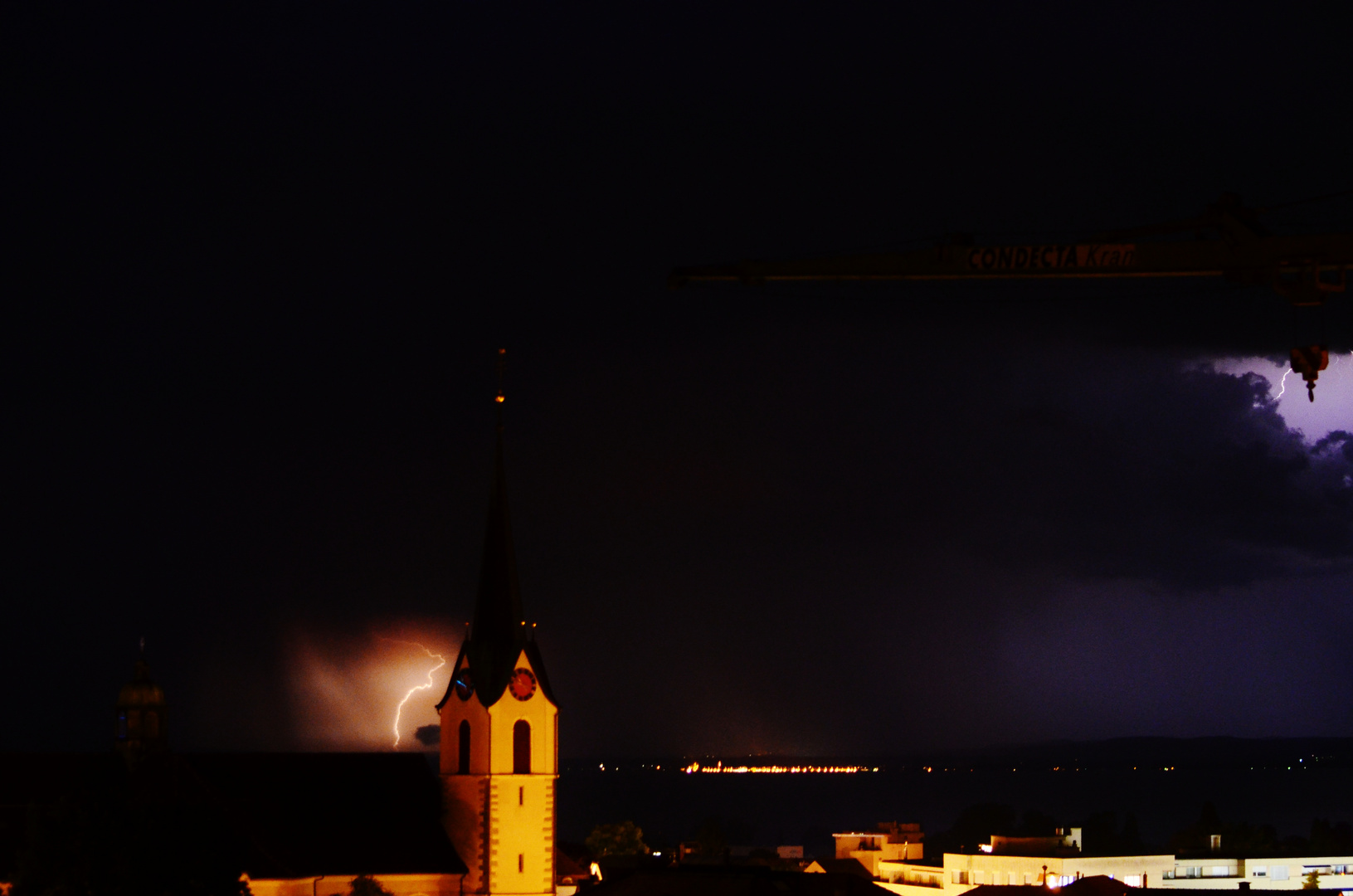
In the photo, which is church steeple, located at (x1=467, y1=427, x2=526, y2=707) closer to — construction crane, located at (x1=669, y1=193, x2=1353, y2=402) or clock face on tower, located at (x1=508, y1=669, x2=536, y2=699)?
clock face on tower, located at (x1=508, y1=669, x2=536, y2=699)

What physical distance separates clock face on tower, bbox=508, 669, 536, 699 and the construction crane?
1254 inches

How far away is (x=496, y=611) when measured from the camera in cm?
8769

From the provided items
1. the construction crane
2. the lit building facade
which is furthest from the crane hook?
the lit building facade

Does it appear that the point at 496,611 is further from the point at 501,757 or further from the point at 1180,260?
the point at 1180,260

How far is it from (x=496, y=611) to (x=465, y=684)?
150 inches

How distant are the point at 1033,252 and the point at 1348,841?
13577 centimetres

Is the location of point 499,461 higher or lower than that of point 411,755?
higher

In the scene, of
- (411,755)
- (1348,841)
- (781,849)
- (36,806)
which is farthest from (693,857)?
(36,806)

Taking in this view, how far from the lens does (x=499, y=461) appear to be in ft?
301

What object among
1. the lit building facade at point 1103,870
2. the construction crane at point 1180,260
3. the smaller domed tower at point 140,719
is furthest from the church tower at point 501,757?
the lit building facade at point 1103,870

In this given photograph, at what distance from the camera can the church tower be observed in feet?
281

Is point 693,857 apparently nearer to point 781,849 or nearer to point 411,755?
point 781,849

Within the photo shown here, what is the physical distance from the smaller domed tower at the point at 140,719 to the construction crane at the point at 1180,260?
45874mm

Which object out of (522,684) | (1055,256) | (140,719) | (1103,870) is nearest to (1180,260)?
(1055,256)
